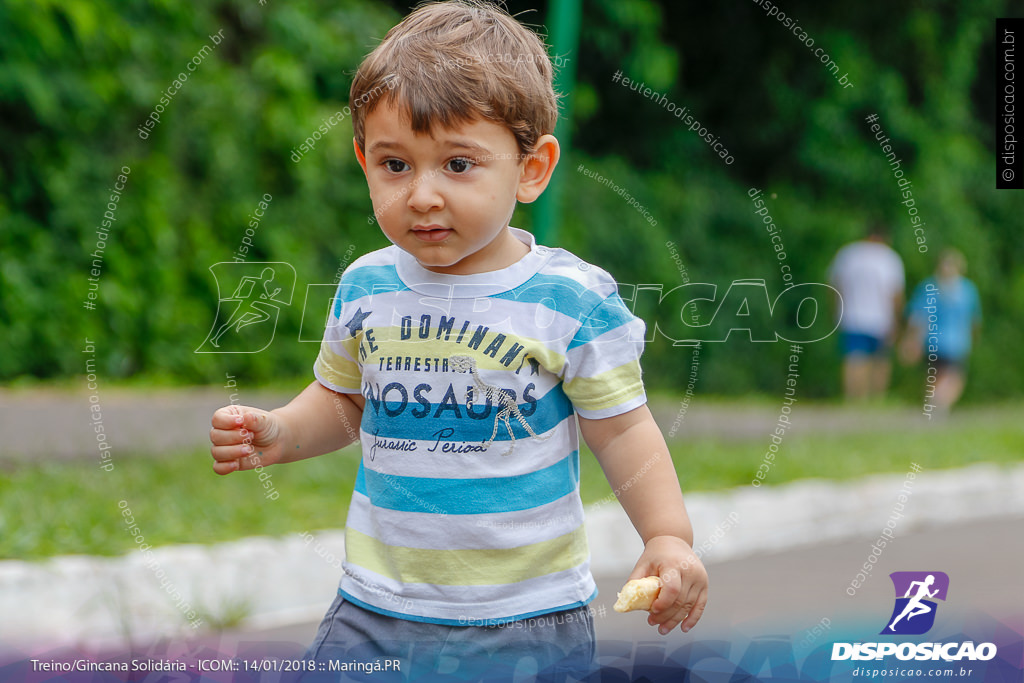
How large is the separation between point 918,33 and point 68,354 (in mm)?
8533

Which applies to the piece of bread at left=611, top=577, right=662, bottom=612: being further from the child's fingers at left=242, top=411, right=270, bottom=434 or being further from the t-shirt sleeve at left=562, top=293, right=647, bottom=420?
the child's fingers at left=242, top=411, right=270, bottom=434

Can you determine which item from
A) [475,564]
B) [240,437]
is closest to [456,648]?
[475,564]

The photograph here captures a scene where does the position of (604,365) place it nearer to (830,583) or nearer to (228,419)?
(228,419)

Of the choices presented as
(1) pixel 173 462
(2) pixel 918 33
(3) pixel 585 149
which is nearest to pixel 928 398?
(2) pixel 918 33

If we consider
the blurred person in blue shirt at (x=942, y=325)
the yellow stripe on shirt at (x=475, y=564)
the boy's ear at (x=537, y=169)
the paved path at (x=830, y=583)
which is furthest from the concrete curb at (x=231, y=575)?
the blurred person in blue shirt at (x=942, y=325)

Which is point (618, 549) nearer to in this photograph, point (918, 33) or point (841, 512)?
point (841, 512)

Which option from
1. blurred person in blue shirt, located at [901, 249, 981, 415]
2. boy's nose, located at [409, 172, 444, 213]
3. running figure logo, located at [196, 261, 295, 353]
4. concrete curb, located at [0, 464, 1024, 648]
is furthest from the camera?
blurred person in blue shirt, located at [901, 249, 981, 415]

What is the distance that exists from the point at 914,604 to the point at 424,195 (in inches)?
46.6

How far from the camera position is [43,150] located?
18.7ft

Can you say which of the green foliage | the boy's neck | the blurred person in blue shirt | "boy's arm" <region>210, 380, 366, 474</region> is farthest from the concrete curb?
the blurred person in blue shirt

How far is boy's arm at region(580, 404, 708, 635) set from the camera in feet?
4.64

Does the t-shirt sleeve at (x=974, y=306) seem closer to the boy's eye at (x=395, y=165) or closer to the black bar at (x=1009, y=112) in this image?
the black bar at (x=1009, y=112)

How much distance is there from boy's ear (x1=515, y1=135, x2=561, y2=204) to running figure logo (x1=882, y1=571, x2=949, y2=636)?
0.97 m

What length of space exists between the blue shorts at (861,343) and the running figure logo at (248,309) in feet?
17.8
